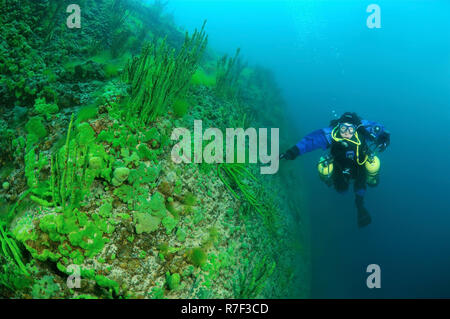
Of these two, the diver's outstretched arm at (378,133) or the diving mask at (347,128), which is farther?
the diver's outstretched arm at (378,133)

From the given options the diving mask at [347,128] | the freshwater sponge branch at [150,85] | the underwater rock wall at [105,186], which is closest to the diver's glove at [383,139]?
the diving mask at [347,128]

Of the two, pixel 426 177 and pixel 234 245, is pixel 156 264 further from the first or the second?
pixel 426 177

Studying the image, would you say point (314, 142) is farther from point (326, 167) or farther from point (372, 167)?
point (372, 167)

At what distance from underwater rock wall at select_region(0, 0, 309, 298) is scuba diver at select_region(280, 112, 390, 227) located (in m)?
2.17

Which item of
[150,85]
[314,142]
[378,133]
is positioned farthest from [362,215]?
[150,85]

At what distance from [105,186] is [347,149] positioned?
506 centimetres

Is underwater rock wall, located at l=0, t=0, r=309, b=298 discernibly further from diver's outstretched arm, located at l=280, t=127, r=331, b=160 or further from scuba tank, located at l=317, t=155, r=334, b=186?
scuba tank, located at l=317, t=155, r=334, b=186

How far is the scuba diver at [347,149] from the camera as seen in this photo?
4.88 meters

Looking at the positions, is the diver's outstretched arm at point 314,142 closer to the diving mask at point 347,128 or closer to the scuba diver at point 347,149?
the scuba diver at point 347,149

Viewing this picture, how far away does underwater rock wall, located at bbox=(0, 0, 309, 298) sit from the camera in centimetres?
185

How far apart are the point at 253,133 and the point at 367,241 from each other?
12.8 metres

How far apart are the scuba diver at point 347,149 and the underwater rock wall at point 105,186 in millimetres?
2174

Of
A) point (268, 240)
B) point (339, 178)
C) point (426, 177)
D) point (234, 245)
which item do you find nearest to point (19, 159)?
point (234, 245)

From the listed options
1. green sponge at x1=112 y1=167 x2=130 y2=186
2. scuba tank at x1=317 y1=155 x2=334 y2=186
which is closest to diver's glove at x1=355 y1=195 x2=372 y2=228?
scuba tank at x1=317 y1=155 x2=334 y2=186
